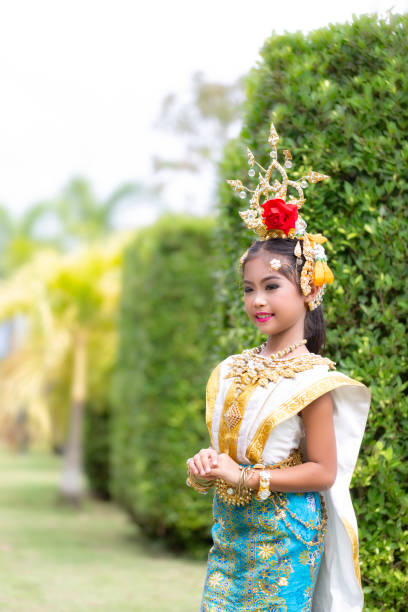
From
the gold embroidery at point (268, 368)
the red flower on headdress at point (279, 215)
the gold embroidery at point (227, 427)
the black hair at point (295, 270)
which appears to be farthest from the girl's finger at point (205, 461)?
the red flower on headdress at point (279, 215)

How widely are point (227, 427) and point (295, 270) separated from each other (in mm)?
620

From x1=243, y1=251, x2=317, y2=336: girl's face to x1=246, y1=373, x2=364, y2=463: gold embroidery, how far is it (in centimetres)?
26

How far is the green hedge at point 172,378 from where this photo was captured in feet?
24.1

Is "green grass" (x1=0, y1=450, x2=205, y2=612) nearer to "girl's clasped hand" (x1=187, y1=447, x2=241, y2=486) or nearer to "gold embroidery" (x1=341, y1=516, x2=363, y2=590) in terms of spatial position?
"gold embroidery" (x1=341, y1=516, x2=363, y2=590)

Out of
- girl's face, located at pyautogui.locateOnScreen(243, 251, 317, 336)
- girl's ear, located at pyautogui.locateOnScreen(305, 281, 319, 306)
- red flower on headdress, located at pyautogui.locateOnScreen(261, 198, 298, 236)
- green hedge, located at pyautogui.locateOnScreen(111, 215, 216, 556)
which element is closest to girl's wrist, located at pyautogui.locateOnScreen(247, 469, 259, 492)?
girl's face, located at pyautogui.locateOnScreen(243, 251, 317, 336)

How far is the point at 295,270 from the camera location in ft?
8.82

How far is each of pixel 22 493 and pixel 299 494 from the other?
11029mm

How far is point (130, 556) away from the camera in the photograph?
7402mm

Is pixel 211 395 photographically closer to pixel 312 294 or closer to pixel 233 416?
pixel 233 416

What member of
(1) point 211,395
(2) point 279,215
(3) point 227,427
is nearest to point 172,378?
(1) point 211,395

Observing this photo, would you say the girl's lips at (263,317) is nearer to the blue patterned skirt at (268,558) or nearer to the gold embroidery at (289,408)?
the gold embroidery at (289,408)

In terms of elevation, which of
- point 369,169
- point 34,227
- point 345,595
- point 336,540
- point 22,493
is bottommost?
point 22,493

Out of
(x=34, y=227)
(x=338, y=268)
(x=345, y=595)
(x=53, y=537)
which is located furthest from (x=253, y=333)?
(x=34, y=227)

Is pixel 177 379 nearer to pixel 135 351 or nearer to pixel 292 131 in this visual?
pixel 135 351
